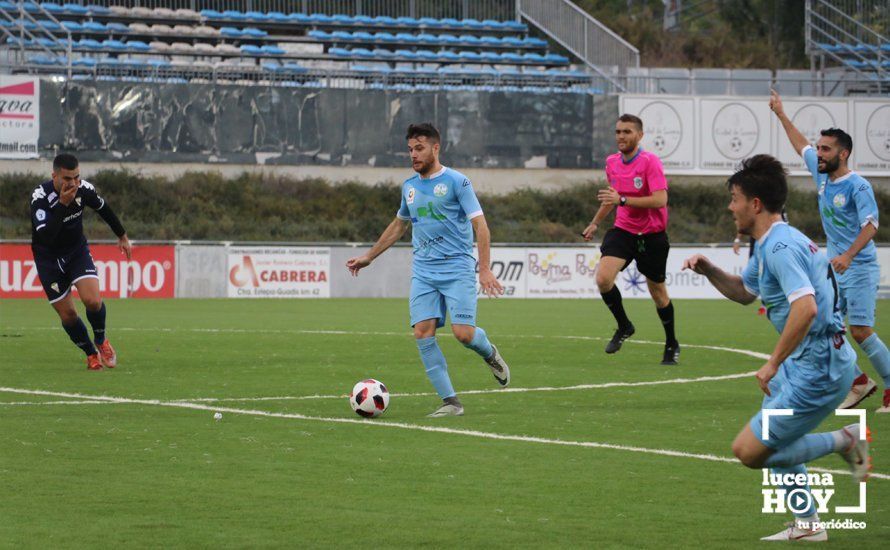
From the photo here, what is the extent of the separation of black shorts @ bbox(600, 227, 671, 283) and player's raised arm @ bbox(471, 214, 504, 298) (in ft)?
16.4

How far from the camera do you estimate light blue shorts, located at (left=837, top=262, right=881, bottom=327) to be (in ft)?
38.8

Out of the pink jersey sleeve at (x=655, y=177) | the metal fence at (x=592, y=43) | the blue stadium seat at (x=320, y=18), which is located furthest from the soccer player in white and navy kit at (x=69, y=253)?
the metal fence at (x=592, y=43)

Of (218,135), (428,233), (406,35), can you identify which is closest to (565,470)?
(428,233)

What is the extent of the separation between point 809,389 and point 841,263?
516 centimetres

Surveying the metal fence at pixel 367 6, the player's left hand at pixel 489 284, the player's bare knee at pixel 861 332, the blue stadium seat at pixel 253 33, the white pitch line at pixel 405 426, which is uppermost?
the metal fence at pixel 367 6

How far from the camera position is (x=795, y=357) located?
6.56m

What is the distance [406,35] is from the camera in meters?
45.8

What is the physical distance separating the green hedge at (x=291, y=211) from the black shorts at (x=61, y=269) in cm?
2350

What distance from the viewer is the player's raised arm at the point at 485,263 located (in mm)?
10586

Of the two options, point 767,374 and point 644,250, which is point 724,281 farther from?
point 644,250

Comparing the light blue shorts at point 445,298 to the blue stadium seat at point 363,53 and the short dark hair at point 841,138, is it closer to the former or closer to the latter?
the short dark hair at point 841,138

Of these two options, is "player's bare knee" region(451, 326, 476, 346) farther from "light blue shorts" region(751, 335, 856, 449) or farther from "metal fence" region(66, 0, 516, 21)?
"metal fence" region(66, 0, 516, 21)

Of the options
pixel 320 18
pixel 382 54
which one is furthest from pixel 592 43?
pixel 320 18

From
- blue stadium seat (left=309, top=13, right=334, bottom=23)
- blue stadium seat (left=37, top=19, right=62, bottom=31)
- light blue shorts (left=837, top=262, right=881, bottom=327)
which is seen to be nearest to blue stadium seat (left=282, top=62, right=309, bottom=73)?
blue stadium seat (left=309, top=13, right=334, bottom=23)
